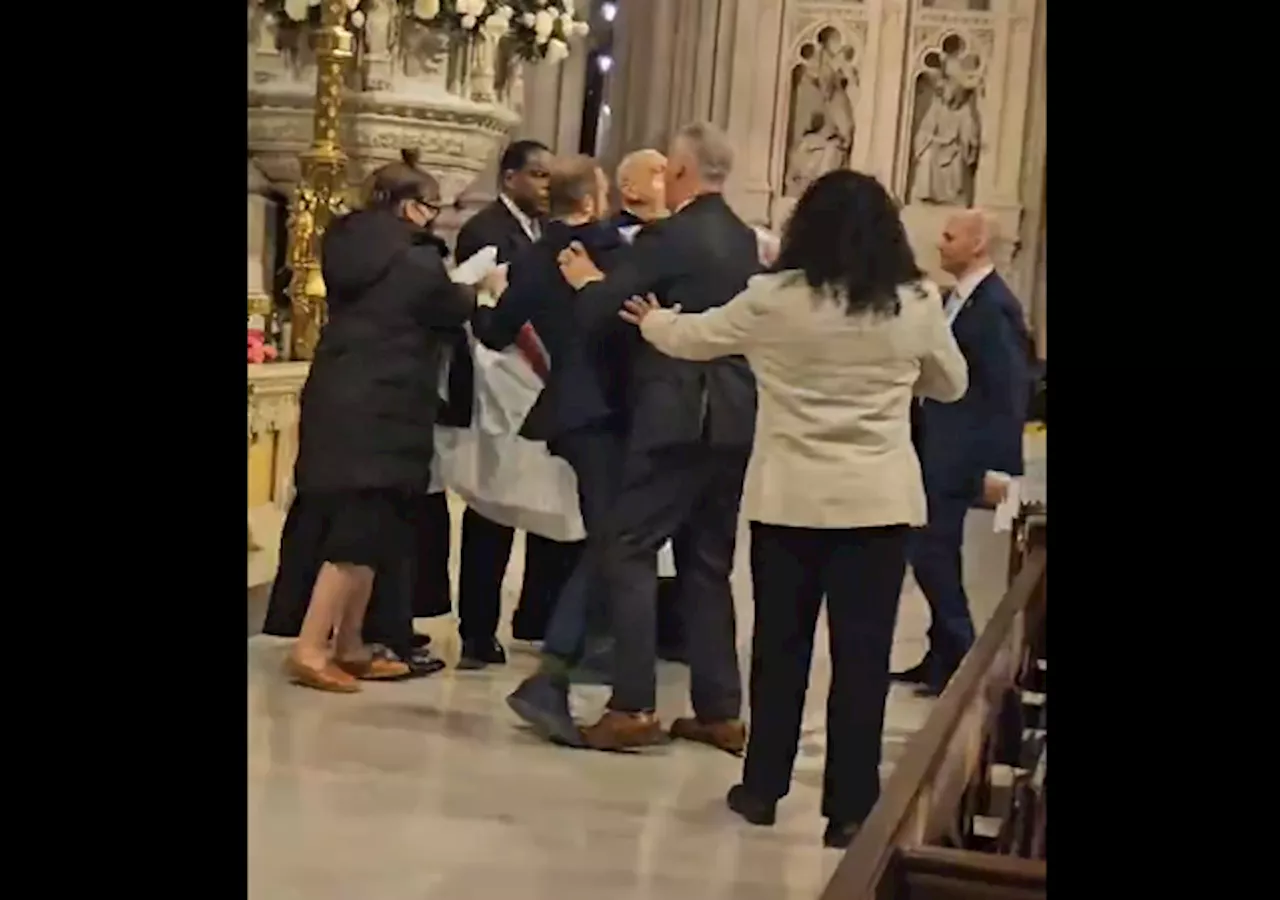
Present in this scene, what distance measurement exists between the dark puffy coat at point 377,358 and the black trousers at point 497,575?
0.08 meters

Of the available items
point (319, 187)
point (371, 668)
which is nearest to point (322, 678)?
point (371, 668)

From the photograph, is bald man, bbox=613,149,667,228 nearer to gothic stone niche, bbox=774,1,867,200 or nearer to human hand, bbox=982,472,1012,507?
gothic stone niche, bbox=774,1,867,200

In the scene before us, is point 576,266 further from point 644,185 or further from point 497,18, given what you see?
point 497,18

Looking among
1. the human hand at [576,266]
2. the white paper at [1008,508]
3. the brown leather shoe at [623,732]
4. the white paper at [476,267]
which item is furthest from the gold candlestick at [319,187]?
the white paper at [1008,508]

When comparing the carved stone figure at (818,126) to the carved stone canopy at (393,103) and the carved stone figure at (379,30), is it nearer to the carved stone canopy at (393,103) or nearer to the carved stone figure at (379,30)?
the carved stone canopy at (393,103)

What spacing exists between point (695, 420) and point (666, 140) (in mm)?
253

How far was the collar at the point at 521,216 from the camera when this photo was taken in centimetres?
165

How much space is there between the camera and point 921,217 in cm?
155

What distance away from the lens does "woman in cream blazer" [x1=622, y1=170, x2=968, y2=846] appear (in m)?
1.55

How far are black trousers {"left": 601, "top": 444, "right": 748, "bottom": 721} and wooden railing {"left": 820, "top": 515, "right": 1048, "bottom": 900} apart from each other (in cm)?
20

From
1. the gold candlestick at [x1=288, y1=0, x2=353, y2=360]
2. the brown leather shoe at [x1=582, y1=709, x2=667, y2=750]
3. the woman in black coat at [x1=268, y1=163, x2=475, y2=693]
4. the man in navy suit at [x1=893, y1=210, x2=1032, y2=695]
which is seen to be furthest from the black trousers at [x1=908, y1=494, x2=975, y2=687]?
the gold candlestick at [x1=288, y1=0, x2=353, y2=360]

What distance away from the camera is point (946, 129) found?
1.55 m
